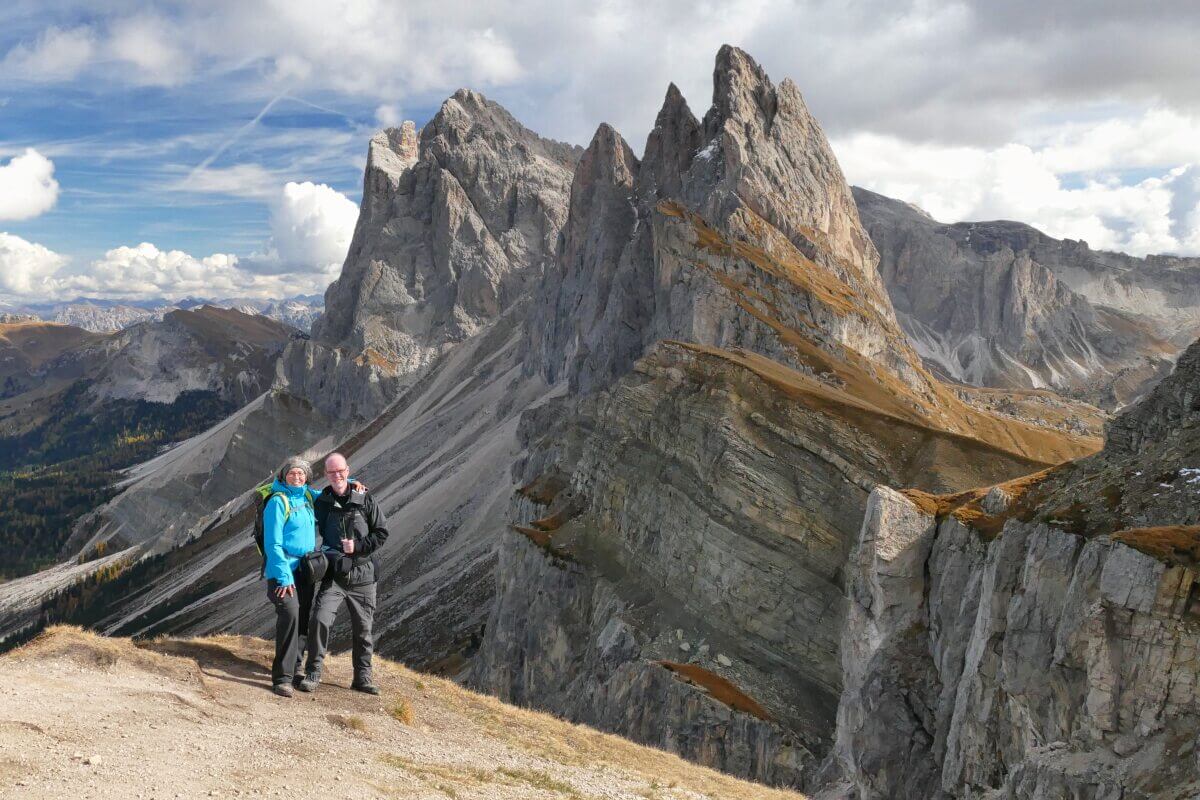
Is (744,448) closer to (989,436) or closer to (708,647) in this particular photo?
(708,647)

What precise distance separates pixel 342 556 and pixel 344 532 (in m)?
0.46

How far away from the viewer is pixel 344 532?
15.0 m

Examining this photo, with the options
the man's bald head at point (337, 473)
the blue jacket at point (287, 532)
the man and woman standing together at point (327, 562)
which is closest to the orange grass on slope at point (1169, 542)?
the man and woman standing together at point (327, 562)

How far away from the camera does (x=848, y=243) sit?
4712 inches

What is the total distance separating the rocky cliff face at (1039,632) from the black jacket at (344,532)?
49.0ft

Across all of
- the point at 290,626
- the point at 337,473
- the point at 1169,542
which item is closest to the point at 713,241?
the point at 1169,542

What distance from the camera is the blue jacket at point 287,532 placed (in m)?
14.1

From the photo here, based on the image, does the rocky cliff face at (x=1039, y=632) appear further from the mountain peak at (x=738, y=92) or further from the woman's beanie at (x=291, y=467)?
the mountain peak at (x=738, y=92)

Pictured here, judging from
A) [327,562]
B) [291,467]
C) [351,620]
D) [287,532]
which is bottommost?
[351,620]

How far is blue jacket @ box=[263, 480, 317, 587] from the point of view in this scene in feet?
46.4

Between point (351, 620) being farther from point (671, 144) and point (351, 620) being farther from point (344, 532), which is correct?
point (671, 144)

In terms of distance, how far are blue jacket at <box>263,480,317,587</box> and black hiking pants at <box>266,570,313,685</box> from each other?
304 millimetres

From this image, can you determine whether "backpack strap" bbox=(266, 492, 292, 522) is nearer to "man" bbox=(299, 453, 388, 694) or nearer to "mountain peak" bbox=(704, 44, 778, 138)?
"man" bbox=(299, 453, 388, 694)

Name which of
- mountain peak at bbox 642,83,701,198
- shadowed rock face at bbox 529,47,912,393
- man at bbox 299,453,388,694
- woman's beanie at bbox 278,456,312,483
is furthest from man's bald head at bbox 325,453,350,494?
mountain peak at bbox 642,83,701,198
